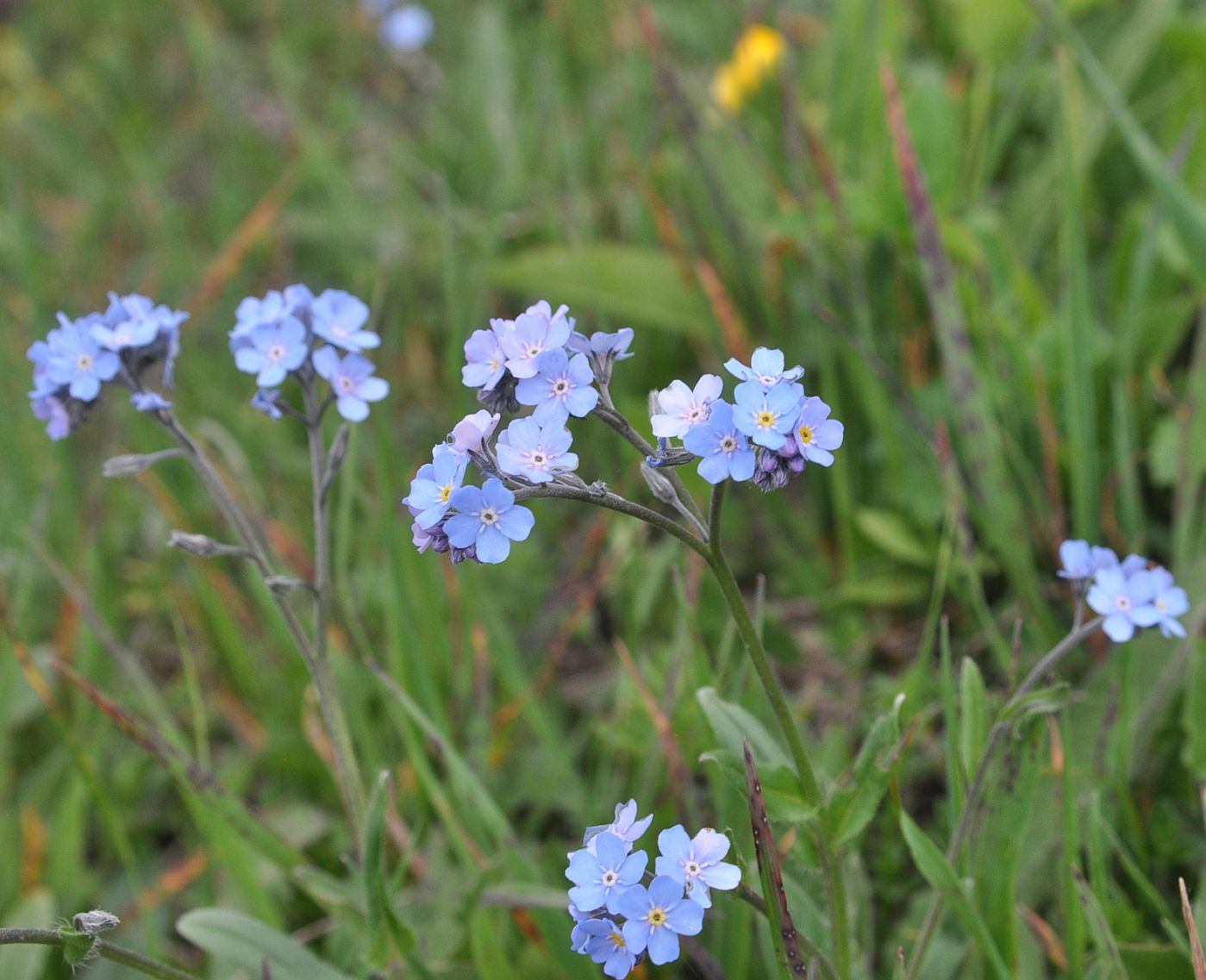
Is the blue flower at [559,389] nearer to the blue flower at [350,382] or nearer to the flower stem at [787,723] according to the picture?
the flower stem at [787,723]

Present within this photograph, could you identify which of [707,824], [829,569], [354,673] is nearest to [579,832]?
[707,824]

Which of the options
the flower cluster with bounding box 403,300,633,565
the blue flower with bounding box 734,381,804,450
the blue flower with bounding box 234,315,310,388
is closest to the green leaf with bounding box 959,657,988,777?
the blue flower with bounding box 734,381,804,450

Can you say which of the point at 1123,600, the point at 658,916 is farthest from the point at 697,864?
the point at 1123,600

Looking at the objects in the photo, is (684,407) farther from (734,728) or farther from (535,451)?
(734,728)

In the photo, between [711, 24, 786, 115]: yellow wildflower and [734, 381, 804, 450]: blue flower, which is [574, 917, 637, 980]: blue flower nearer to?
[734, 381, 804, 450]: blue flower

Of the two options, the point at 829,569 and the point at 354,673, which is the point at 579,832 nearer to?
the point at 354,673

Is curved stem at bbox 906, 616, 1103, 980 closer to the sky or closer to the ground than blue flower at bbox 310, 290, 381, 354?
closer to the ground

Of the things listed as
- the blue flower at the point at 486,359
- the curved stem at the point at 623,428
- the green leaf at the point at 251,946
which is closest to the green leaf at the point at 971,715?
the curved stem at the point at 623,428
